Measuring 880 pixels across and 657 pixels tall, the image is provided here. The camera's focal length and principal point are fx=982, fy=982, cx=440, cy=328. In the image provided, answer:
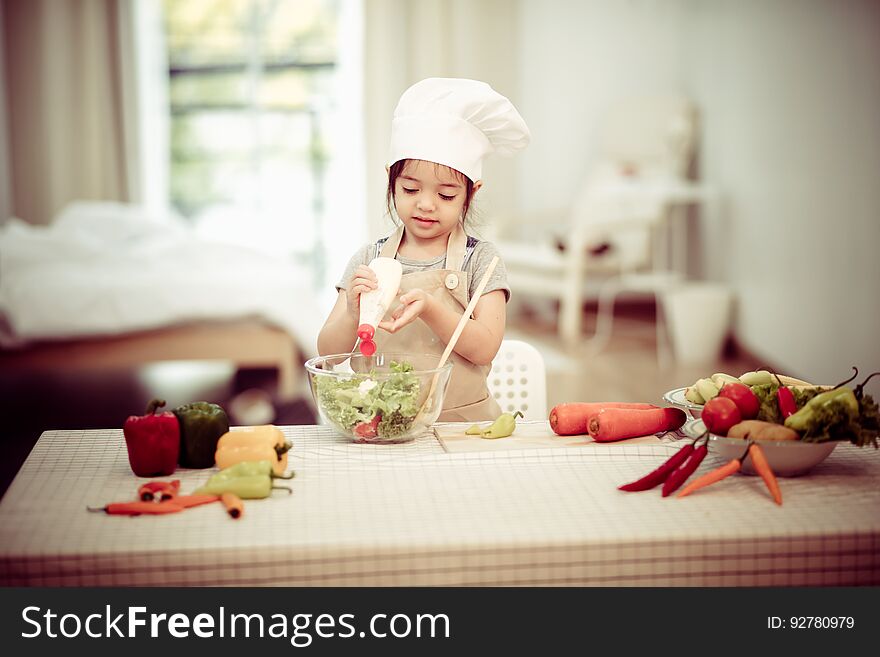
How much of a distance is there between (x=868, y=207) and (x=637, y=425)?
2342 millimetres

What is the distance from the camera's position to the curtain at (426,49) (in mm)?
6109

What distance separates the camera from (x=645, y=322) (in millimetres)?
6105

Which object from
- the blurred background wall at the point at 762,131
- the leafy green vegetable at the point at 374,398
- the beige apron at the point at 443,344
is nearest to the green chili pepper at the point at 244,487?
the leafy green vegetable at the point at 374,398

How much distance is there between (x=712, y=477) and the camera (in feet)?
3.60

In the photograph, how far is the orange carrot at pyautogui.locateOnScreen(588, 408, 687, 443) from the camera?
1.29 meters

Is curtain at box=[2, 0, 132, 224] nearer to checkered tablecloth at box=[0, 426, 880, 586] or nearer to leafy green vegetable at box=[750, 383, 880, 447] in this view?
checkered tablecloth at box=[0, 426, 880, 586]

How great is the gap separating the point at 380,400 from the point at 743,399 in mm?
451

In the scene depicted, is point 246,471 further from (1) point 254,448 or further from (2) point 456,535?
(2) point 456,535

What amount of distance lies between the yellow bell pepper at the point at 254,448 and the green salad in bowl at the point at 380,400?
110 mm

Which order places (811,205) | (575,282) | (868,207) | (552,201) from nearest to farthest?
(868,207) → (811,205) → (575,282) → (552,201)

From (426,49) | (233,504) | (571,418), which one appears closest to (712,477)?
(571,418)

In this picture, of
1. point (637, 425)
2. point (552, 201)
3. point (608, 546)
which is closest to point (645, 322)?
point (552, 201)

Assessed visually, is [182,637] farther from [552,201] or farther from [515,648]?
[552,201]

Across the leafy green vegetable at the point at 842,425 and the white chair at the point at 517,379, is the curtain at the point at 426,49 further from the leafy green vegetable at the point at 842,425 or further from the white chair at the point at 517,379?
the leafy green vegetable at the point at 842,425
